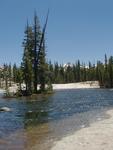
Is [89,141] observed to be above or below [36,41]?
→ below

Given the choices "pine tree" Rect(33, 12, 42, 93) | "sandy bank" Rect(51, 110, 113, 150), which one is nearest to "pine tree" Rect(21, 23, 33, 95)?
"pine tree" Rect(33, 12, 42, 93)

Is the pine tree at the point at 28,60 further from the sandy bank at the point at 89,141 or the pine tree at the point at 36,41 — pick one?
the sandy bank at the point at 89,141

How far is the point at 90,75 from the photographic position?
640ft

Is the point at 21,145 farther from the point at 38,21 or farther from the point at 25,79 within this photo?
the point at 38,21

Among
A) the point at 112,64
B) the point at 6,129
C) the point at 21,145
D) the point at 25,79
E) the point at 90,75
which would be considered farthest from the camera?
the point at 90,75

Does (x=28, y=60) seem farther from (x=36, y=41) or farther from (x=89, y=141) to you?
(x=89, y=141)

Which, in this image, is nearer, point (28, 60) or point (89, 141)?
point (89, 141)

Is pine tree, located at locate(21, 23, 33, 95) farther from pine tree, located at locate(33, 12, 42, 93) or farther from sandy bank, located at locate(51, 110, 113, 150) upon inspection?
sandy bank, located at locate(51, 110, 113, 150)

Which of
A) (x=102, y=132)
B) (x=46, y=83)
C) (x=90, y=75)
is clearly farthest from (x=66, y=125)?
(x=90, y=75)

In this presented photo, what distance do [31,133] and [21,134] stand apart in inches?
26.2

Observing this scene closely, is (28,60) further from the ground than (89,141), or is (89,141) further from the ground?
(28,60)

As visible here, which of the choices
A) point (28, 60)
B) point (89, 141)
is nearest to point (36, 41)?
point (28, 60)

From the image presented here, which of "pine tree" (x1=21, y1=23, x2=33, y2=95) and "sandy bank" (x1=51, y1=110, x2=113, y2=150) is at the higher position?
"pine tree" (x1=21, y1=23, x2=33, y2=95)

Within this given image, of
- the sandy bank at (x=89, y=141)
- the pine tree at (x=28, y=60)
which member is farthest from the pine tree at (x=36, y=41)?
the sandy bank at (x=89, y=141)
